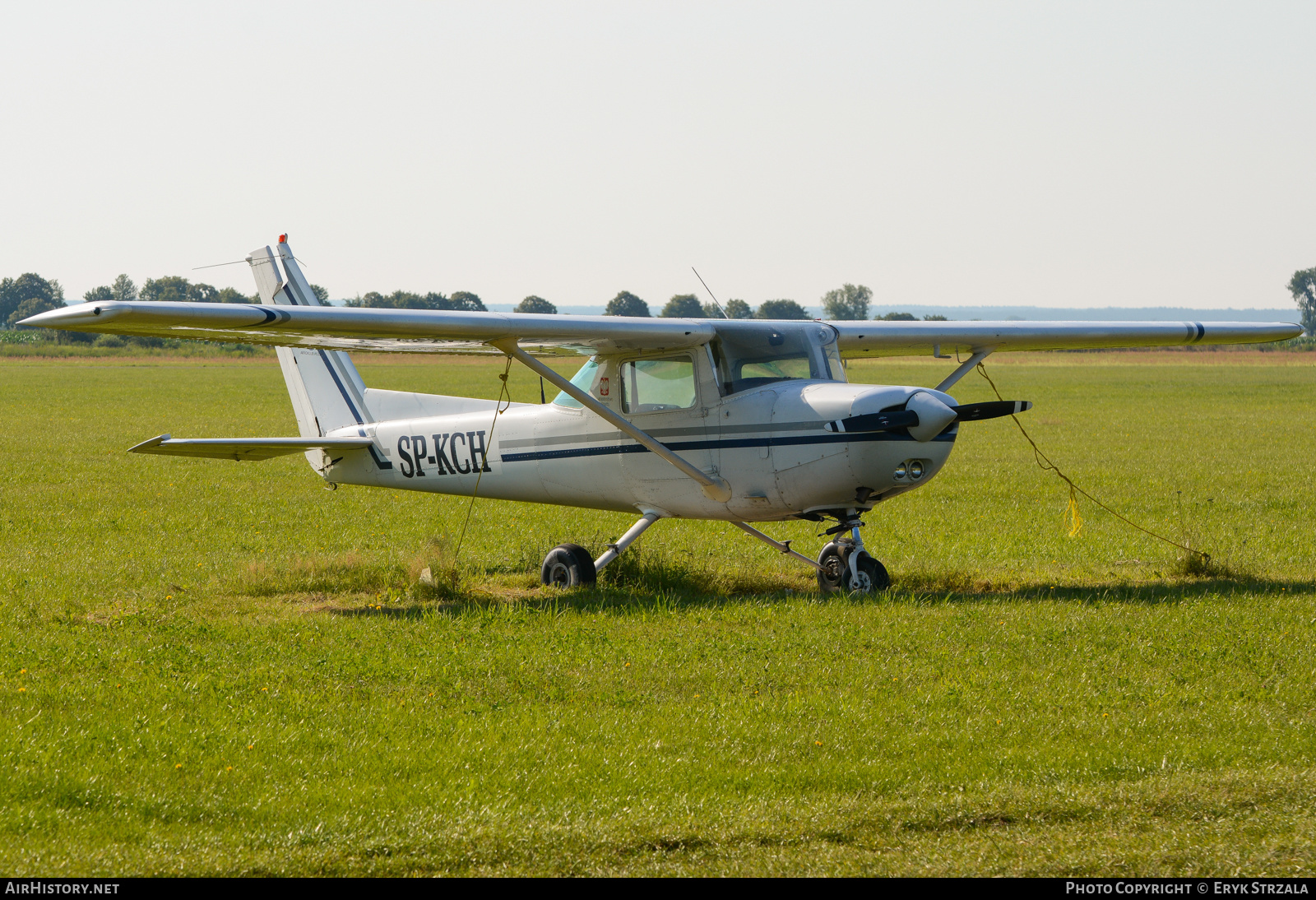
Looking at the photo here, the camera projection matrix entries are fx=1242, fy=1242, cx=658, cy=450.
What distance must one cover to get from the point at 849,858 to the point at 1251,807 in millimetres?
1844

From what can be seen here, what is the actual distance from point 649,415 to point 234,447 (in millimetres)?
4061

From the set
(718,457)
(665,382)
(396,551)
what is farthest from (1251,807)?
(396,551)

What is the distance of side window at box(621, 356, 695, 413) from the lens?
1095 cm

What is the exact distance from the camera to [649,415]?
1112 centimetres

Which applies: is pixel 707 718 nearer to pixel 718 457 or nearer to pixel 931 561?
pixel 718 457

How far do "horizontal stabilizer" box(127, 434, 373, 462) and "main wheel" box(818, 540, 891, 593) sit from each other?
17.0 ft

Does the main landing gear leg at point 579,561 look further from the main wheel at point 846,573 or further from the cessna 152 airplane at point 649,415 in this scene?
the main wheel at point 846,573

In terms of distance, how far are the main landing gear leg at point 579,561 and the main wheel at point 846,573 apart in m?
1.55

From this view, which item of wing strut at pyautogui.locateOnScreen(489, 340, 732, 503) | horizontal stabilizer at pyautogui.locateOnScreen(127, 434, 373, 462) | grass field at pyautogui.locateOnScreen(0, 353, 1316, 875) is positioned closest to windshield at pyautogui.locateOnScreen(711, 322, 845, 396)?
wing strut at pyautogui.locateOnScreen(489, 340, 732, 503)

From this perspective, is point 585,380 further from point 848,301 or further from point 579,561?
point 848,301

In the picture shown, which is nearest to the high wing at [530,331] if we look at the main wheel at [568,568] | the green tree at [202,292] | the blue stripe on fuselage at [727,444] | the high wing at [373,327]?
the high wing at [373,327]

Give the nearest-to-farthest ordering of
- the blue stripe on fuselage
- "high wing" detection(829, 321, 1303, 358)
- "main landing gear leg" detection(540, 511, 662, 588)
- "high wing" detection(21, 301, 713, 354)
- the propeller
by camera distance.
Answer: "high wing" detection(21, 301, 713, 354), the propeller, the blue stripe on fuselage, "main landing gear leg" detection(540, 511, 662, 588), "high wing" detection(829, 321, 1303, 358)

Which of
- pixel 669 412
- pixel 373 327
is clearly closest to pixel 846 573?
pixel 669 412

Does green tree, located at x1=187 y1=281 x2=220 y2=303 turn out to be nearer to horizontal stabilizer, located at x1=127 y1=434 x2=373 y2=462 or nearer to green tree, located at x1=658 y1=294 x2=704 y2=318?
green tree, located at x1=658 y1=294 x2=704 y2=318
